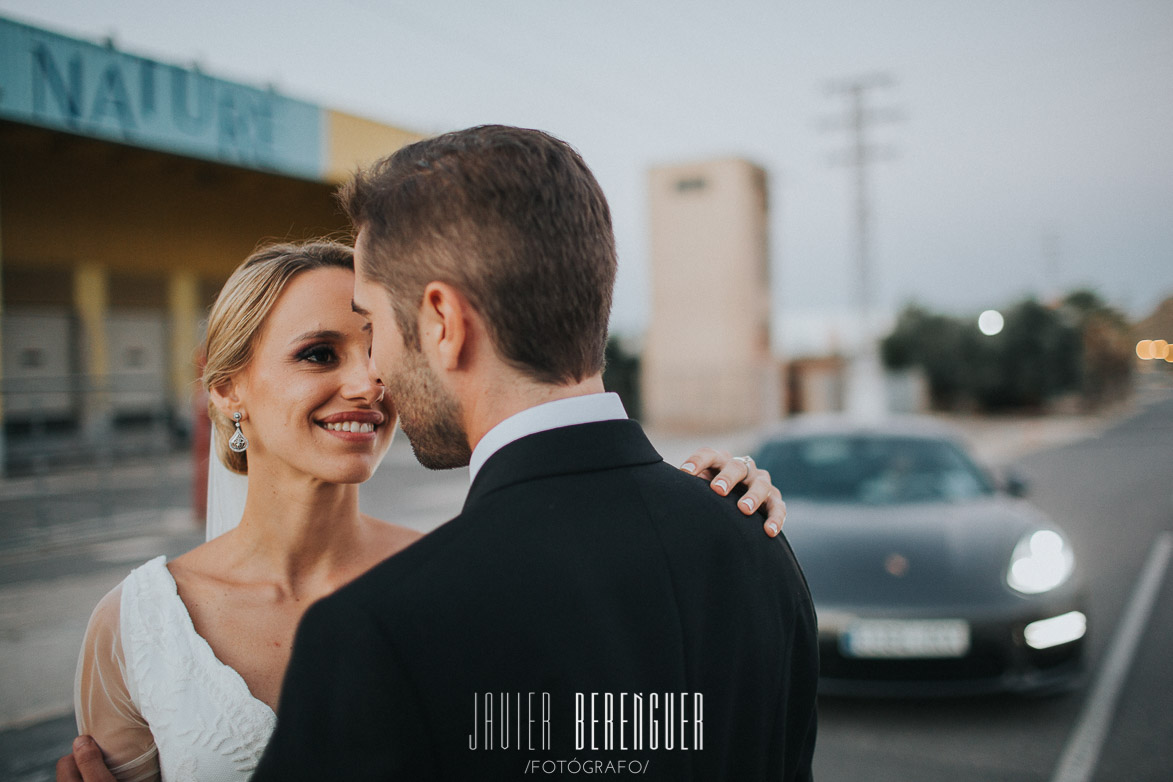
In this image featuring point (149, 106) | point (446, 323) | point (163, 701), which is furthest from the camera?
point (149, 106)

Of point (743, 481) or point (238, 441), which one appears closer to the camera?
point (743, 481)

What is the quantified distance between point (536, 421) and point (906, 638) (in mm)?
3722

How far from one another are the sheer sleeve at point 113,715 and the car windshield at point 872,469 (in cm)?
442

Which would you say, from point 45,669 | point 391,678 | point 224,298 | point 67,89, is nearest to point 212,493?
point 224,298

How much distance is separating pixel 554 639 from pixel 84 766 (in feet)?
3.82

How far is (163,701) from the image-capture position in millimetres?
1711

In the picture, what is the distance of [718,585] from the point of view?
115 centimetres

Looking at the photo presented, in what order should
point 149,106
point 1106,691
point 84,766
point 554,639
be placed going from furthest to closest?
1. point 149,106
2. point 1106,691
3. point 84,766
4. point 554,639

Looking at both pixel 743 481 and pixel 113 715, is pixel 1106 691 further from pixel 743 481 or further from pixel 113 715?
pixel 113 715

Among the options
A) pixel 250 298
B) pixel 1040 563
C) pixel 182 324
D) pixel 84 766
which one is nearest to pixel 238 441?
pixel 250 298

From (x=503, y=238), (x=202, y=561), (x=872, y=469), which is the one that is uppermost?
(x=503, y=238)

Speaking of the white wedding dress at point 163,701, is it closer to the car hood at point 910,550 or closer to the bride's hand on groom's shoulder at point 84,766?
the bride's hand on groom's shoulder at point 84,766

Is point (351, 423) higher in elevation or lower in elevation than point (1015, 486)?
higher

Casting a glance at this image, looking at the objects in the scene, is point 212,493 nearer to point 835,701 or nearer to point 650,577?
point 650,577
